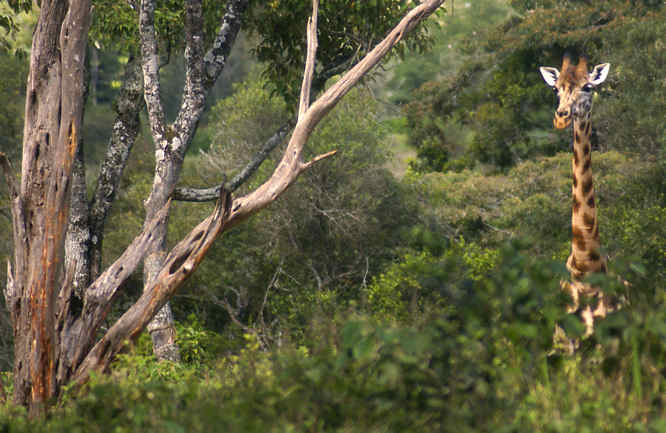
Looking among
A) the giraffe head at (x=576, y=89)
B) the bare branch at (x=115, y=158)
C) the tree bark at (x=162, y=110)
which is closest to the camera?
the giraffe head at (x=576, y=89)

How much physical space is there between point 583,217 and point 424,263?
10.0ft

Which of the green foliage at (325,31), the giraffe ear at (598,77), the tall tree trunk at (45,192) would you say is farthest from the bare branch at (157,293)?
the green foliage at (325,31)

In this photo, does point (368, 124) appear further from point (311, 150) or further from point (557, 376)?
point (557, 376)

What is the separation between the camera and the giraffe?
6496 mm

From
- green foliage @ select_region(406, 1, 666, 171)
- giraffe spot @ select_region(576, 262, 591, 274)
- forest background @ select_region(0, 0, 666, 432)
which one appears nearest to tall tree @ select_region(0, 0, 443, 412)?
forest background @ select_region(0, 0, 666, 432)

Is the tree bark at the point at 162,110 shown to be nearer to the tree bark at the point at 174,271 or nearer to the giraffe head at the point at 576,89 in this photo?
the tree bark at the point at 174,271

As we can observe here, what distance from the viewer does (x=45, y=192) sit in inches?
215

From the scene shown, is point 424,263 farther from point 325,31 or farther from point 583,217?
point 325,31

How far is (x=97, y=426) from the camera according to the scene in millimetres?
3768

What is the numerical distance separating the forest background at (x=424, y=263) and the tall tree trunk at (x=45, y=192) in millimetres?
498

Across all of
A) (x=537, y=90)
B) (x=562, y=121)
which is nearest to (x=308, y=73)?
(x=562, y=121)

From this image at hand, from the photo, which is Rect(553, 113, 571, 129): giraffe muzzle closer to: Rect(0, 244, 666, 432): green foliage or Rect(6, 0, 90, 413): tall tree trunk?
Rect(0, 244, 666, 432): green foliage

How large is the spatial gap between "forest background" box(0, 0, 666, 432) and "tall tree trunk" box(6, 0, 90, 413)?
1.63ft

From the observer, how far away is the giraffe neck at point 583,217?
6496 mm
